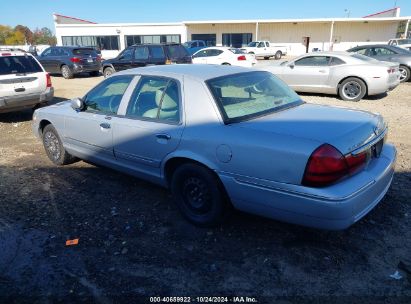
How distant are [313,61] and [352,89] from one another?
1.47m

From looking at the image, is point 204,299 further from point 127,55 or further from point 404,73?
point 404,73

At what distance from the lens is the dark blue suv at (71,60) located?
57.0 feet

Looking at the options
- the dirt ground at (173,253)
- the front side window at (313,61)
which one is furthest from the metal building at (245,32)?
the dirt ground at (173,253)

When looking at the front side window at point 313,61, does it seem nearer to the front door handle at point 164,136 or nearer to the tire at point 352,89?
the tire at point 352,89

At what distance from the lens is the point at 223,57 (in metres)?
17.4

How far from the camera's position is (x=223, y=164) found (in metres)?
3.13

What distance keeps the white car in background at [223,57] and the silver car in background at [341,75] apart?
6518 mm

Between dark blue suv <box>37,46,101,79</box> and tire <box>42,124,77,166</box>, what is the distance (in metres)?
12.9

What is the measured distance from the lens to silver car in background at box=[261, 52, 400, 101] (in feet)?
31.7

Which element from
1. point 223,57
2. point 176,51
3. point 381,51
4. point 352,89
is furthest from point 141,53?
point 381,51

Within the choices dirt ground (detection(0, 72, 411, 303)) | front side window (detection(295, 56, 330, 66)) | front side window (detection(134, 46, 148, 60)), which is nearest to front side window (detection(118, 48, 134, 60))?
front side window (detection(134, 46, 148, 60))

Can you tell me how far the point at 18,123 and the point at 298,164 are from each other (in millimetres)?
8217

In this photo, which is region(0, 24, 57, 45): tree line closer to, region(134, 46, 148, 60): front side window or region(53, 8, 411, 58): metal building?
region(53, 8, 411, 58): metal building

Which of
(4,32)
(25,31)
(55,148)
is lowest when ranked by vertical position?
(55,148)
